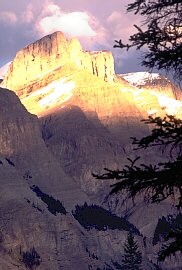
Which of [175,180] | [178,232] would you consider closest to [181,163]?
[175,180]

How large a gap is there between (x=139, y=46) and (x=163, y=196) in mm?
3747

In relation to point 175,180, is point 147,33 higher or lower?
higher

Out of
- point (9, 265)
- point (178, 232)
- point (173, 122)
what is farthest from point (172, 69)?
point (9, 265)

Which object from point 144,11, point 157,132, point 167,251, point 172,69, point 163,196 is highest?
point 144,11

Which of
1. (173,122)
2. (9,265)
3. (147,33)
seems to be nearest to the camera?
(173,122)

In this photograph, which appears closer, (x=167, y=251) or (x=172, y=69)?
(x=167, y=251)

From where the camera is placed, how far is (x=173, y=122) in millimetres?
14359

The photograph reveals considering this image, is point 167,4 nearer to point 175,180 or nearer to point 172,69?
point 172,69

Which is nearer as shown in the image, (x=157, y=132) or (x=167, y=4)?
(x=157, y=132)

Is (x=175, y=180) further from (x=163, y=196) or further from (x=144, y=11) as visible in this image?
Answer: (x=144, y=11)

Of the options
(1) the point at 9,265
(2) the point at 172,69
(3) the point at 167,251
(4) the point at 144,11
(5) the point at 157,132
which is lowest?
(1) the point at 9,265

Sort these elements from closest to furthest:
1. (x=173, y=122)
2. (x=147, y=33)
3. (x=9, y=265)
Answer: (x=173, y=122)
(x=147, y=33)
(x=9, y=265)

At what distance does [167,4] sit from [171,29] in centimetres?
62

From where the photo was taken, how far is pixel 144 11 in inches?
661
